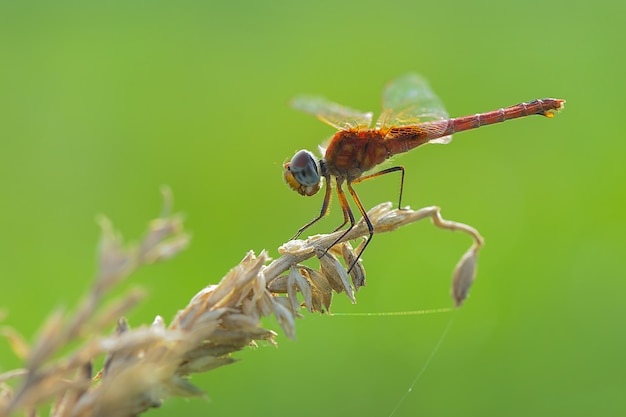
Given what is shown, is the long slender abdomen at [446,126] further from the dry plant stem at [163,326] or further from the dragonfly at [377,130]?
the dry plant stem at [163,326]

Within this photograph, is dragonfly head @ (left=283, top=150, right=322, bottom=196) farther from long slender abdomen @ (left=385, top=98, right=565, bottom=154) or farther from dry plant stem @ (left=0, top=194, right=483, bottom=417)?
dry plant stem @ (left=0, top=194, right=483, bottom=417)

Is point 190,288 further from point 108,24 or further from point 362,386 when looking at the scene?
point 108,24

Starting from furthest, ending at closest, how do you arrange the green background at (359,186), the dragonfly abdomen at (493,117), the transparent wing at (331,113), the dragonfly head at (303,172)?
the green background at (359,186)
the dragonfly abdomen at (493,117)
the transparent wing at (331,113)
the dragonfly head at (303,172)

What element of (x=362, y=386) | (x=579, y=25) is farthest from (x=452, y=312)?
(x=579, y=25)

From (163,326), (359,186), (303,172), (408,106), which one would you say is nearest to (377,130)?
(408,106)

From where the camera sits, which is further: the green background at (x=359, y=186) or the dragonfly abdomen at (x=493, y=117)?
the green background at (x=359, y=186)

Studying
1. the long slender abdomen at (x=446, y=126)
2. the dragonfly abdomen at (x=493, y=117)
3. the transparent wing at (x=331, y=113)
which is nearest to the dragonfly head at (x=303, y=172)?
the transparent wing at (x=331, y=113)

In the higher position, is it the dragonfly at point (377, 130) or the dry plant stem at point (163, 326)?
the dragonfly at point (377, 130)

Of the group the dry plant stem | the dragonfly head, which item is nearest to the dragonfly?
the dragonfly head
